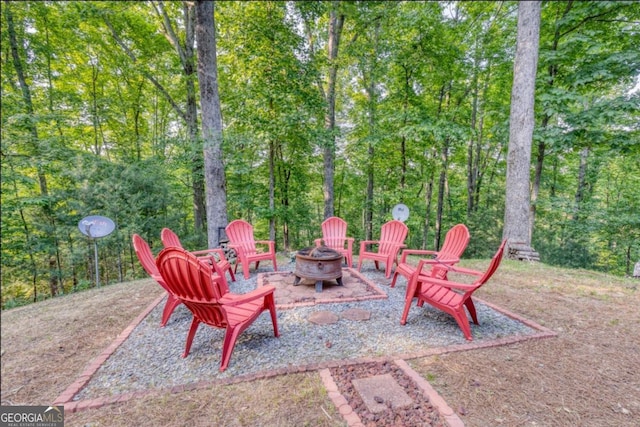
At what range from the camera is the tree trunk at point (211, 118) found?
4.35m

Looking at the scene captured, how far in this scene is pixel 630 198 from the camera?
805 centimetres

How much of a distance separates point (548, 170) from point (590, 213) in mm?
4687

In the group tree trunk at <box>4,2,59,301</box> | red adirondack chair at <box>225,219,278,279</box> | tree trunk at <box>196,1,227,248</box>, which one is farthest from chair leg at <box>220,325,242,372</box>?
tree trunk at <box>4,2,59,301</box>

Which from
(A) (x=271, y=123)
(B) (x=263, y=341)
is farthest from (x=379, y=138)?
(B) (x=263, y=341)

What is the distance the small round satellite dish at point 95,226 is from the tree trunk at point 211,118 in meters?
1.51

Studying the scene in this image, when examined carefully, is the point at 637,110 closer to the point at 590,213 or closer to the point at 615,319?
the point at 590,213

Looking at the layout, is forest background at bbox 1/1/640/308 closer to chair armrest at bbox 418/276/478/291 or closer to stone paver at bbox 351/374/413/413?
chair armrest at bbox 418/276/478/291

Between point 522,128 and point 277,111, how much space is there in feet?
16.2

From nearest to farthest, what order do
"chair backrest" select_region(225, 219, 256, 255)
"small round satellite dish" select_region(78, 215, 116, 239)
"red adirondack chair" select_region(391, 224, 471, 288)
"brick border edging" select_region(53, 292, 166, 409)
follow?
"brick border edging" select_region(53, 292, 166, 409) → "red adirondack chair" select_region(391, 224, 471, 288) → "small round satellite dish" select_region(78, 215, 116, 239) → "chair backrest" select_region(225, 219, 256, 255)

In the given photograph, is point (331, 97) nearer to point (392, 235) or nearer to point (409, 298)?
point (392, 235)

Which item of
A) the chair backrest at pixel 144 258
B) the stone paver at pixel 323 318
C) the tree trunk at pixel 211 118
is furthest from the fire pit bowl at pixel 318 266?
the tree trunk at pixel 211 118

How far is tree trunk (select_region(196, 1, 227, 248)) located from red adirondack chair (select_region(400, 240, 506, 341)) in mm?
3546

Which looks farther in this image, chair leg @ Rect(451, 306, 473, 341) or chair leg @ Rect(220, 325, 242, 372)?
chair leg @ Rect(451, 306, 473, 341)

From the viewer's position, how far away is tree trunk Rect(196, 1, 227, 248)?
4.35 metres
